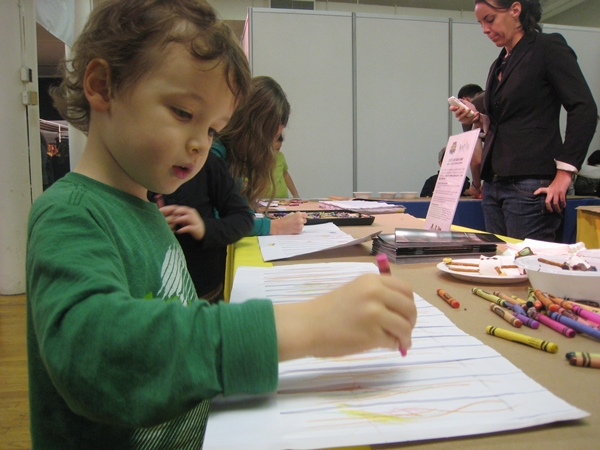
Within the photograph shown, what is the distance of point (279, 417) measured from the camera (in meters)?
0.33

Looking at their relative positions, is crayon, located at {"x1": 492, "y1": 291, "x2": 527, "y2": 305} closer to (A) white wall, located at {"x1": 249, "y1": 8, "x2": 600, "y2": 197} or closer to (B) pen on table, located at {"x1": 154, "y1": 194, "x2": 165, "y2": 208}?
(B) pen on table, located at {"x1": 154, "y1": 194, "x2": 165, "y2": 208}

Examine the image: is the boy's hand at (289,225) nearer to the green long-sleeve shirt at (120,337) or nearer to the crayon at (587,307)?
the crayon at (587,307)

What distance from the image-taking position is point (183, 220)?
100 cm

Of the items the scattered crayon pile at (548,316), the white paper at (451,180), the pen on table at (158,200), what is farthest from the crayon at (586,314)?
the pen on table at (158,200)

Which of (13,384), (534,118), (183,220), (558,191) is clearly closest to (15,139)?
(13,384)

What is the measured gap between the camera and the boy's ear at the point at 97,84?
502mm

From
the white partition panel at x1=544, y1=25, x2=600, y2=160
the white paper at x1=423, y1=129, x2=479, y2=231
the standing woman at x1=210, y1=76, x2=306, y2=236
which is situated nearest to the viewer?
the white paper at x1=423, y1=129, x2=479, y2=231

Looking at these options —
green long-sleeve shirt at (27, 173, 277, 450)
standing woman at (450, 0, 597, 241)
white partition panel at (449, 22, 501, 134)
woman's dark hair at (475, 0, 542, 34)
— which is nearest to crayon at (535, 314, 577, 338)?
green long-sleeve shirt at (27, 173, 277, 450)

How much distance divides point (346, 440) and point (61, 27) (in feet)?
15.5

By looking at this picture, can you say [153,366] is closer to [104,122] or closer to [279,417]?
[279,417]

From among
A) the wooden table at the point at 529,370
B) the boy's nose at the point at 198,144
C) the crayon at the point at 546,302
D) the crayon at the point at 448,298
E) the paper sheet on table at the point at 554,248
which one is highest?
the boy's nose at the point at 198,144

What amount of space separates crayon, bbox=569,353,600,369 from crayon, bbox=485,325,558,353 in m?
0.03

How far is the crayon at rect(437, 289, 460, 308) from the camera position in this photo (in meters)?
0.61

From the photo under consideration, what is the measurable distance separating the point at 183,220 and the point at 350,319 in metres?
0.72
